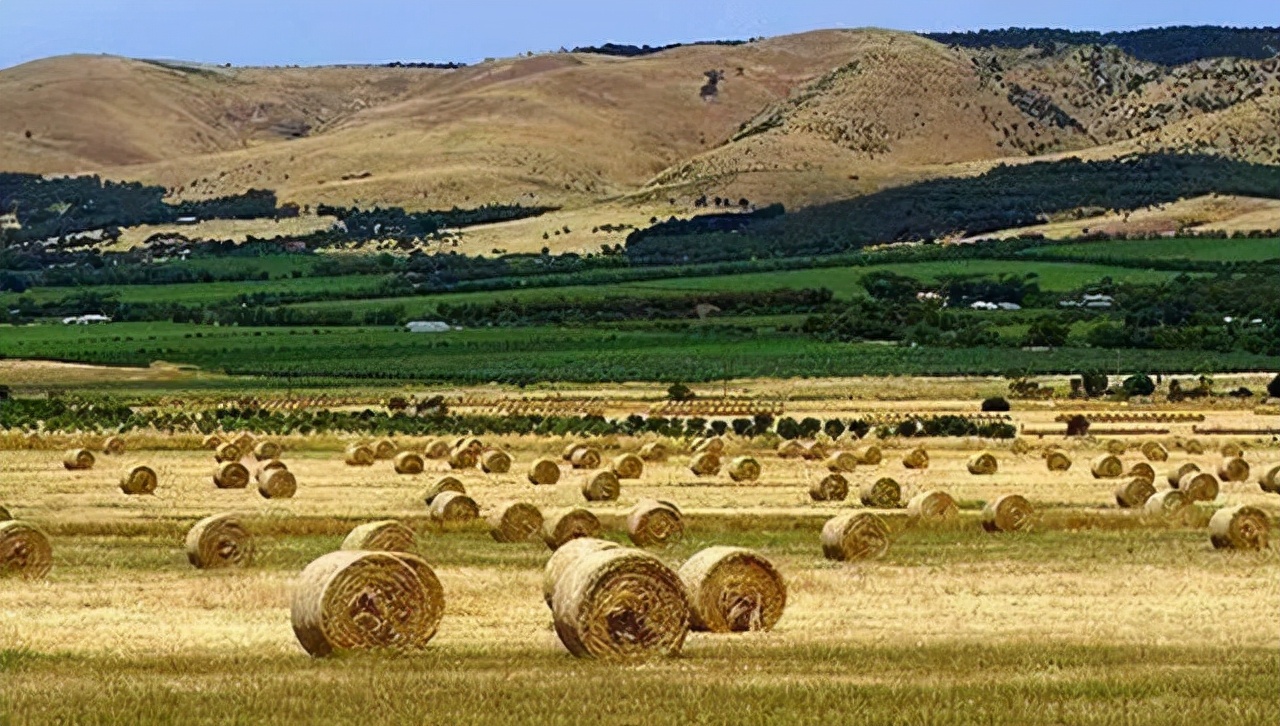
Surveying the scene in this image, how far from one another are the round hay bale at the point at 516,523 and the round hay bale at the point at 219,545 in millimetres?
5235

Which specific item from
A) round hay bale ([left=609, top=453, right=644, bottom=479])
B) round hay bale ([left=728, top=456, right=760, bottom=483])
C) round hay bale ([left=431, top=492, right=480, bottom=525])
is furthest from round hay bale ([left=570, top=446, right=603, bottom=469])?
round hay bale ([left=431, top=492, right=480, bottom=525])

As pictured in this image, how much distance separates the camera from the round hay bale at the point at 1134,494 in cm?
4291

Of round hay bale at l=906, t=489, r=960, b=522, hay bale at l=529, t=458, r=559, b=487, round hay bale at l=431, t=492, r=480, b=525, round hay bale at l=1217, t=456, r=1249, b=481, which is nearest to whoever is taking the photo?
round hay bale at l=431, t=492, r=480, b=525

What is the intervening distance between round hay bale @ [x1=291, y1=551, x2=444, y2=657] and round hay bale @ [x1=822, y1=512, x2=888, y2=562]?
10973mm

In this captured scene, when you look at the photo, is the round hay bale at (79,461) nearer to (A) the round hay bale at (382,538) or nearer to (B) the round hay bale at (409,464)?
(B) the round hay bale at (409,464)

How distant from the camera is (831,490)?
4559 cm

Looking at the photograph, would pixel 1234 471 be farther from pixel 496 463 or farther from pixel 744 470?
pixel 496 463

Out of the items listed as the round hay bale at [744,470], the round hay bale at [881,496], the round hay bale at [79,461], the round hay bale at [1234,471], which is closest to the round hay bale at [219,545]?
the round hay bale at [881,496]

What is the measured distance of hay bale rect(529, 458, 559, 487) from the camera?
51.2 metres

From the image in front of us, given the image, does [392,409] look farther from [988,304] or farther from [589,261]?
[589,261]

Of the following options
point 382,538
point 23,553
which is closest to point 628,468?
point 382,538

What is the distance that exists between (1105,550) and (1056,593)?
594cm

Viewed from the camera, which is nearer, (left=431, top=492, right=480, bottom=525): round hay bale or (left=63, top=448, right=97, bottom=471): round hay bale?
(left=431, top=492, right=480, bottom=525): round hay bale

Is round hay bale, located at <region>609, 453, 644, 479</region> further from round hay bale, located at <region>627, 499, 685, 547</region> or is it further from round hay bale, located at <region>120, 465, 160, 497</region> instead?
round hay bale, located at <region>627, 499, 685, 547</region>
